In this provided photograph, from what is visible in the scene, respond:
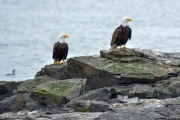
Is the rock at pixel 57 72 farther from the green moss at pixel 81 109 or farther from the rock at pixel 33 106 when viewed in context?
the green moss at pixel 81 109

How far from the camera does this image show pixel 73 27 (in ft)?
250

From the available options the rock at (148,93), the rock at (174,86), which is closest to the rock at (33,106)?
the rock at (148,93)

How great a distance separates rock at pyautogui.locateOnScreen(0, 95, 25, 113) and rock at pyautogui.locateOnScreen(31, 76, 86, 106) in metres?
0.57

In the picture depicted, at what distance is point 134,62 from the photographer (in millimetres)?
16453

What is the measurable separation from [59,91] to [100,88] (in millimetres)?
1028

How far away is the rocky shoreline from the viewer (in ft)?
39.1

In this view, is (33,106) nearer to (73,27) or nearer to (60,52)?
(60,52)

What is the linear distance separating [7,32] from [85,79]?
177ft

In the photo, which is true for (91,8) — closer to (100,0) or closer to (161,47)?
(100,0)

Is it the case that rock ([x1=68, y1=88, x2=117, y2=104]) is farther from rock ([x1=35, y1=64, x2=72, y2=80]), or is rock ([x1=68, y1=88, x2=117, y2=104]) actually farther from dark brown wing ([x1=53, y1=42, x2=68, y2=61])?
dark brown wing ([x1=53, y1=42, x2=68, y2=61])

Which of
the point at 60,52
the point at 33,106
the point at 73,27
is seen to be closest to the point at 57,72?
the point at 60,52

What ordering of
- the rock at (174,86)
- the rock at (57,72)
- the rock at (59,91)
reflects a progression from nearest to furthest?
the rock at (174,86), the rock at (59,91), the rock at (57,72)

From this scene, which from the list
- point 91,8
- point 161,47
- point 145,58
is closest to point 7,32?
point 161,47

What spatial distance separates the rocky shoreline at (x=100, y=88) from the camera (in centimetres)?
1193
